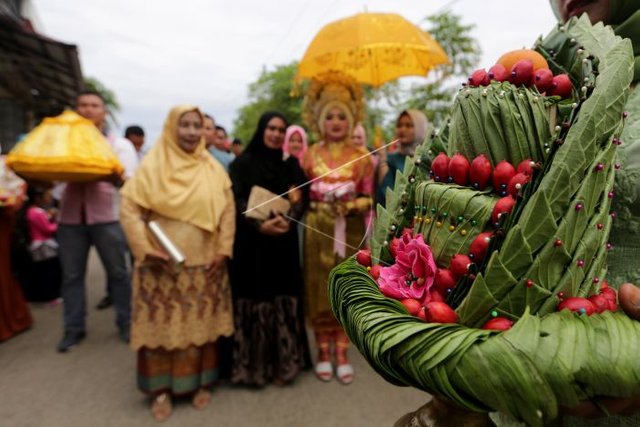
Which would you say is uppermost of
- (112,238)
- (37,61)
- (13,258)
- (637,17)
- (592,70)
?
(37,61)

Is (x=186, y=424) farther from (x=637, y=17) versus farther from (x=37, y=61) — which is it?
(x=37, y=61)

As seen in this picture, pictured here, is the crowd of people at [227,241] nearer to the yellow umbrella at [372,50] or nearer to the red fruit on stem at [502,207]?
the yellow umbrella at [372,50]

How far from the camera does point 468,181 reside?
2.73 ft

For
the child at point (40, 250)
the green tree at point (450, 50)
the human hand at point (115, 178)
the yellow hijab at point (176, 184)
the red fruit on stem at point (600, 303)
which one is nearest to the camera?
the red fruit on stem at point (600, 303)

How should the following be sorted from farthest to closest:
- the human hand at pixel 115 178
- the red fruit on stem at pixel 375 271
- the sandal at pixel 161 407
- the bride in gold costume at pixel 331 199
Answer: the human hand at pixel 115 178 < the bride in gold costume at pixel 331 199 < the sandal at pixel 161 407 < the red fruit on stem at pixel 375 271

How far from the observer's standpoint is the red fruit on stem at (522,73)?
0.83 metres

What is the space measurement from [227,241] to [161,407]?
40.4 inches

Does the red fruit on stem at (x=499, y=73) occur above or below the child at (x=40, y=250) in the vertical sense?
above

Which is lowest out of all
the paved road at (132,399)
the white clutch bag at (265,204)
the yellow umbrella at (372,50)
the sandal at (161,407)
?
the paved road at (132,399)

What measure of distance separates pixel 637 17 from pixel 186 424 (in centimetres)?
263

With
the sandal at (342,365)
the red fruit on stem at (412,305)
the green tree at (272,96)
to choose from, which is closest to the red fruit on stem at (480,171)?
the red fruit on stem at (412,305)

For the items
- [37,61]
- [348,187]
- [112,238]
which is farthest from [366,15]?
[37,61]

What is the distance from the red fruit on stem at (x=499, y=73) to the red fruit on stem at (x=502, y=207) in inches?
10.9

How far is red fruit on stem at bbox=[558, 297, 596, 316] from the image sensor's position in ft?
2.24
